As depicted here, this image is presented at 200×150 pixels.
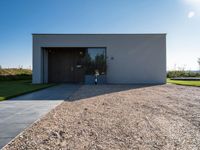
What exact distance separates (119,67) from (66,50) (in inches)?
191

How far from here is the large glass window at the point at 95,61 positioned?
44.6 feet

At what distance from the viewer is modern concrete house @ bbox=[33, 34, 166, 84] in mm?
13664

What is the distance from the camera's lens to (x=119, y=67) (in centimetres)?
1375

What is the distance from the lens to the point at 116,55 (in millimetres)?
13758

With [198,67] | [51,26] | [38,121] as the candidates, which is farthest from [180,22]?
[198,67]

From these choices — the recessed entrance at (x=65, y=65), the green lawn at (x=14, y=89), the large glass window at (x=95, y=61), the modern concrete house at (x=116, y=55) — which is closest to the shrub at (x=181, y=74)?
the modern concrete house at (x=116, y=55)

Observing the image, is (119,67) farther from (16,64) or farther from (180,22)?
(16,64)

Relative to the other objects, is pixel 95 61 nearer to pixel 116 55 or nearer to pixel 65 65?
pixel 116 55

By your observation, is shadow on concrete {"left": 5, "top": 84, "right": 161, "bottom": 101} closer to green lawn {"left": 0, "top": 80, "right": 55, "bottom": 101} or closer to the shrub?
green lawn {"left": 0, "top": 80, "right": 55, "bottom": 101}

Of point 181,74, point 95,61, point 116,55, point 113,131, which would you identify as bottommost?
point 113,131

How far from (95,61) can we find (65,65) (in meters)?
3.37

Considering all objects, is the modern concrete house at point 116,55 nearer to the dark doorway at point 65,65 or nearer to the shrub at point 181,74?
the dark doorway at point 65,65

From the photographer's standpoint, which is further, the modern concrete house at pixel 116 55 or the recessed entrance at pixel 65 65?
the recessed entrance at pixel 65 65

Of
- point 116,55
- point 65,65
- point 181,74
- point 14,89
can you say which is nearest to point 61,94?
point 14,89
